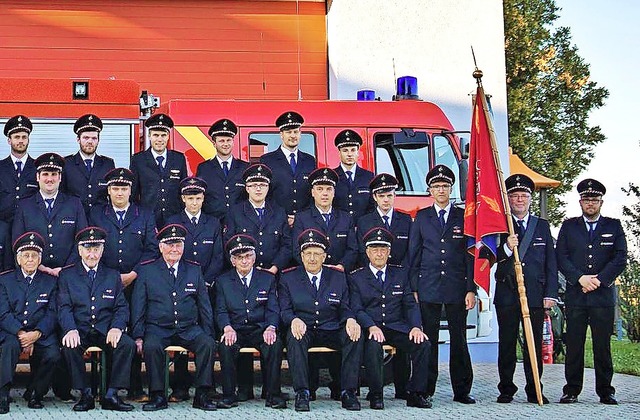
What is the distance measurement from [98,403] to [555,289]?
372 cm

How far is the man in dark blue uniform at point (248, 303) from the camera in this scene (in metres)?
8.45

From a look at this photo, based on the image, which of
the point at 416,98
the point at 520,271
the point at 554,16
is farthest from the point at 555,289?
the point at 554,16

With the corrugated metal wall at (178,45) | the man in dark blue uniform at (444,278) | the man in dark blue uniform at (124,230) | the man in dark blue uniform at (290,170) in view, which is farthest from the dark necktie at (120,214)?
the corrugated metal wall at (178,45)

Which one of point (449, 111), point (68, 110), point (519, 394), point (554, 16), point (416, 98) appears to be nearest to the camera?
point (519, 394)

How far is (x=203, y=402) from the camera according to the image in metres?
8.16

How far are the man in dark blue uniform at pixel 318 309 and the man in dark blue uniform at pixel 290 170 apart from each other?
0.85m

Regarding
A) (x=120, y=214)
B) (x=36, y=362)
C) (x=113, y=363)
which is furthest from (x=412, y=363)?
(x=36, y=362)

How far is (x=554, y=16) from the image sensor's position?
29859mm

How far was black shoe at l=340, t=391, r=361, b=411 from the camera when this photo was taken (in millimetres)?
8195

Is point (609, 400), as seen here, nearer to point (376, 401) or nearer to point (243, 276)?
point (376, 401)

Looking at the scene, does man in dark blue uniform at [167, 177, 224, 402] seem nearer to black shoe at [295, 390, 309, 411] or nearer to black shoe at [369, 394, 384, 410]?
black shoe at [295, 390, 309, 411]

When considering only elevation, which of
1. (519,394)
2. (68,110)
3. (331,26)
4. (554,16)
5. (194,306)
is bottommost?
(519,394)

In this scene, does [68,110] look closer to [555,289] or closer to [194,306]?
[194,306]

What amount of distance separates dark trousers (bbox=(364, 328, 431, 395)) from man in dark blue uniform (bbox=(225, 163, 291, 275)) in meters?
1.12
